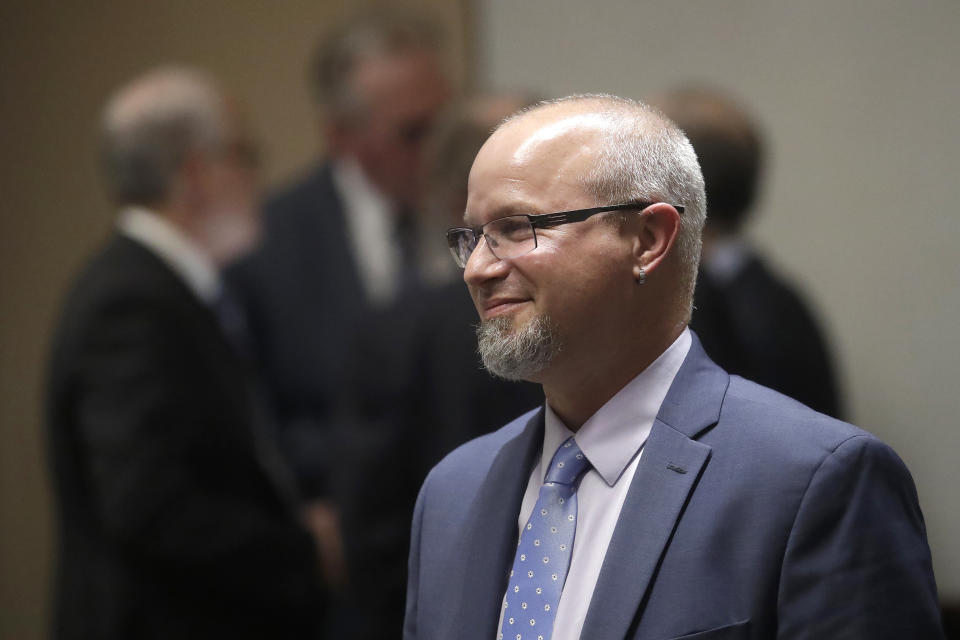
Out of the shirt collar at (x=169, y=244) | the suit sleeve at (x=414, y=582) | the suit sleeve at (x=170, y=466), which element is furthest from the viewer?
the shirt collar at (x=169, y=244)

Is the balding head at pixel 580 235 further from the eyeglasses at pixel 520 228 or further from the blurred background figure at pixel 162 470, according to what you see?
the blurred background figure at pixel 162 470

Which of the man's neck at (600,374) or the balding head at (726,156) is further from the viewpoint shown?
the balding head at (726,156)

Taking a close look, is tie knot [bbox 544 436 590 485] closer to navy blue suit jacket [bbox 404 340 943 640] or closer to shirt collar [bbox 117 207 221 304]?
navy blue suit jacket [bbox 404 340 943 640]

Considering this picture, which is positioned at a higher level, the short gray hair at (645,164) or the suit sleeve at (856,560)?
the short gray hair at (645,164)

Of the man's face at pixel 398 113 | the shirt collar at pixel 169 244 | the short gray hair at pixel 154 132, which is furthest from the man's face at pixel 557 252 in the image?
the man's face at pixel 398 113

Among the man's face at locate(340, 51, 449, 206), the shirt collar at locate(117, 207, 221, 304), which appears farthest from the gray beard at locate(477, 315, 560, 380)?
the man's face at locate(340, 51, 449, 206)

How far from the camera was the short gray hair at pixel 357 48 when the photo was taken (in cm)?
416

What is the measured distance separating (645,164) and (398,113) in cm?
269

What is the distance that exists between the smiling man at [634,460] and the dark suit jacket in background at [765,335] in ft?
1.16

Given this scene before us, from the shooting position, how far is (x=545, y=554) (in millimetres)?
1524

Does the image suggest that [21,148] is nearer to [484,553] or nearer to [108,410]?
[108,410]

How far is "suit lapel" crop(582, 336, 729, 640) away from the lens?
1.42 m

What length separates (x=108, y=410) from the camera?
3201mm

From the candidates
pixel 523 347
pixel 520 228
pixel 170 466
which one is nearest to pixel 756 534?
pixel 523 347
